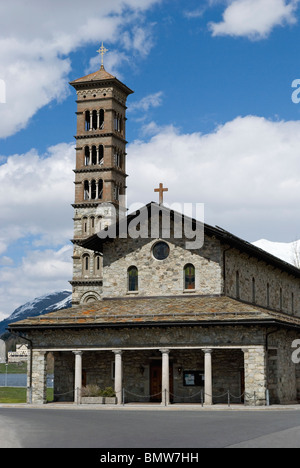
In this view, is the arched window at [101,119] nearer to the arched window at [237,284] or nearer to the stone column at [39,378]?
the arched window at [237,284]

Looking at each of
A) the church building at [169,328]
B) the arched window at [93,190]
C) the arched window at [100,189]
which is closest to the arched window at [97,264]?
the arched window at [100,189]

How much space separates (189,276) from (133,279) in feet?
11.4

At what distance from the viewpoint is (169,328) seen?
3759 cm

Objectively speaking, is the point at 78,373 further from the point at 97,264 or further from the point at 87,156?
the point at 87,156

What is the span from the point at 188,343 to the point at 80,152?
5384cm

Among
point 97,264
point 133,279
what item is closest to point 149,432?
point 133,279

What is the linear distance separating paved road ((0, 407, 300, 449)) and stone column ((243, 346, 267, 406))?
8898 millimetres

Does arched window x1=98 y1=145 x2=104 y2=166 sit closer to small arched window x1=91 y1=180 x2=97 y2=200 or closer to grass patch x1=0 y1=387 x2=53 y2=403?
small arched window x1=91 y1=180 x2=97 y2=200

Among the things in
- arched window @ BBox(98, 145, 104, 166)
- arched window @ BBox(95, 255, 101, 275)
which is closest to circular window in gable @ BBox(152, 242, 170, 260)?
arched window @ BBox(95, 255, 101, 275)

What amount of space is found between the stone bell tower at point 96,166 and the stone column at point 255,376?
4703 cm

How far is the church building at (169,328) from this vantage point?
121 ft

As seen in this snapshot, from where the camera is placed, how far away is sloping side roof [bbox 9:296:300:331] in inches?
1428

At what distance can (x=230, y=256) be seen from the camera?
140 feet
